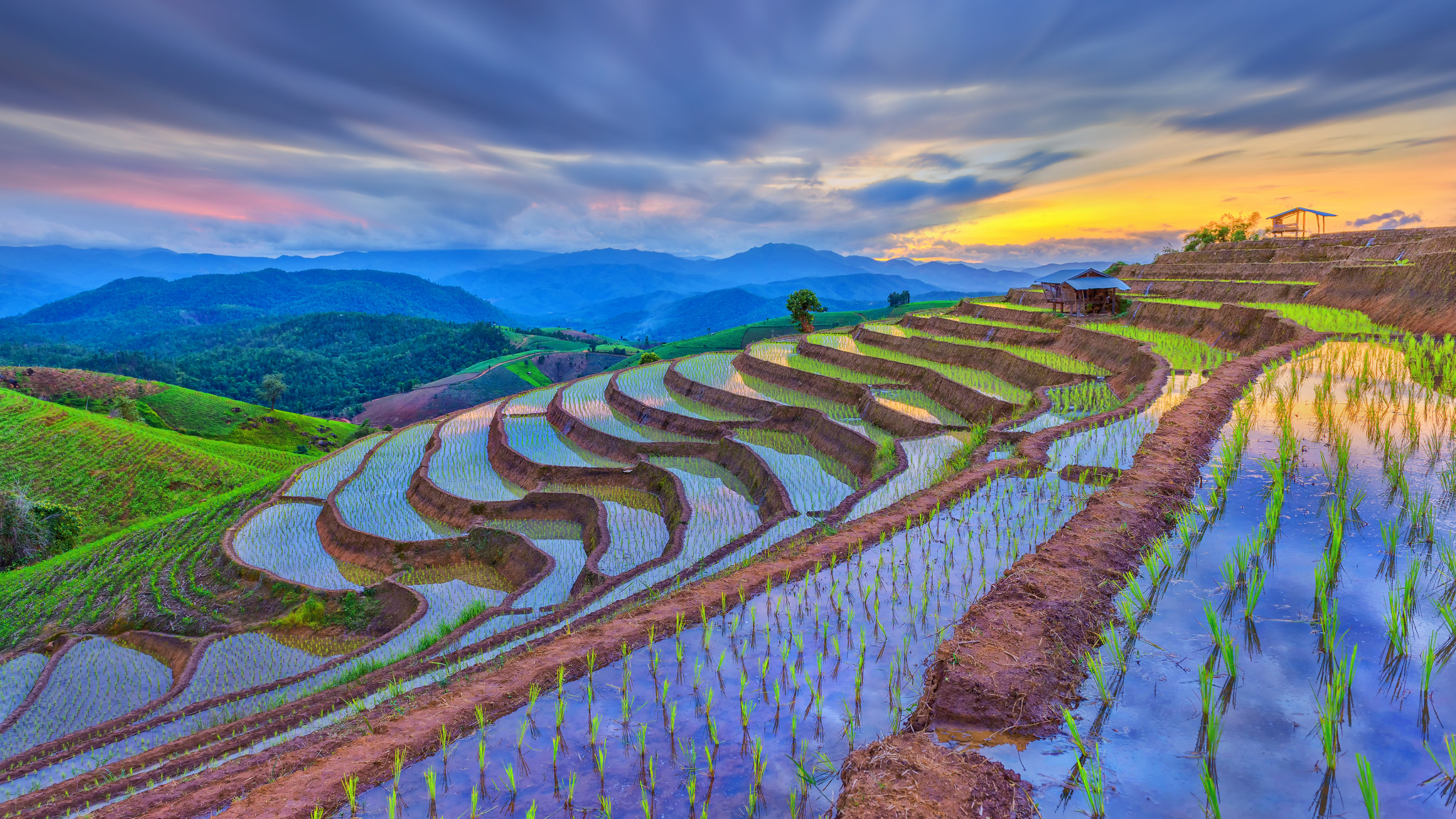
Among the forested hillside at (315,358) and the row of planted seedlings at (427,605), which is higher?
the forested hillside at (315,358)

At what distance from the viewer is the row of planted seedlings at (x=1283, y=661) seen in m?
2.72

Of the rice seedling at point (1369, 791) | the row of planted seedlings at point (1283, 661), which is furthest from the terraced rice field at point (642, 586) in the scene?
the rice seedling at point (1369, 791)

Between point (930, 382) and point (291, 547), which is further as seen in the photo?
point (930, 382)

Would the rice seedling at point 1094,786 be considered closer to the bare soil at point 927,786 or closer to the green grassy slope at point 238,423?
the bare soil at point 927,786

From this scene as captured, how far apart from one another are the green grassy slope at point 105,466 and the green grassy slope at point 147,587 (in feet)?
36.2

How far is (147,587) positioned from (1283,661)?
22.7 metres

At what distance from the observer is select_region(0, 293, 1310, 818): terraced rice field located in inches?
145

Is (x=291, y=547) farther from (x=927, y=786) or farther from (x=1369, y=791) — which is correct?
(x=1369, y=791)

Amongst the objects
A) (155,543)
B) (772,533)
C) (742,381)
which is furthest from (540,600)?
(155,543)

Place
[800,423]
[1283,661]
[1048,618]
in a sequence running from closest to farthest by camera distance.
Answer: [1283,661]
[1048,618]
[800,423]

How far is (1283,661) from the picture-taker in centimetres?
350

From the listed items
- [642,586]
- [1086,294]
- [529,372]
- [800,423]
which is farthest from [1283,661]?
[529,372]

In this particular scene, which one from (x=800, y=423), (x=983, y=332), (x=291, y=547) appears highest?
(x=983, y=332)

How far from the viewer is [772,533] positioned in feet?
33.8
